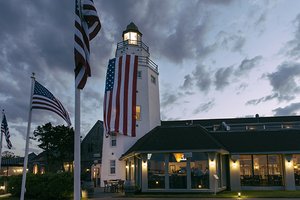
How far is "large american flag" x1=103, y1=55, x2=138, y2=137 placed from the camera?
18641mm

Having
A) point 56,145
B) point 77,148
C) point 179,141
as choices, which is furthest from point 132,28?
point 77,148

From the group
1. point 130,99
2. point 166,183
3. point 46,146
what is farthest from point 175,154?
point 46,146

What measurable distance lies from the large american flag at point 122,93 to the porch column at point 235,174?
10245 millimetres

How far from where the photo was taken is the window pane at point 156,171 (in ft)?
76.2

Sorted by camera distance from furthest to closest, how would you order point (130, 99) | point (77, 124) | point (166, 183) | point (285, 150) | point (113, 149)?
point (113, 149) → point (285, 150) → point (166, 183) → point (130, 99) → point (77, 124)

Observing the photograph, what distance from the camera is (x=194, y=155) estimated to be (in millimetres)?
23000

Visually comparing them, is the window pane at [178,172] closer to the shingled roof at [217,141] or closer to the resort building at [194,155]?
the resort building at [194,155]

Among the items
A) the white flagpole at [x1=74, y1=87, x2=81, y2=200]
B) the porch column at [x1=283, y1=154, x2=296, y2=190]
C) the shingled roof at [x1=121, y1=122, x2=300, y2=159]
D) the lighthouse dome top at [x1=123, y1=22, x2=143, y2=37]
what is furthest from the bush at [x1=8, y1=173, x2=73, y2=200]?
the lighthouse dome top at [x1=123, y1=22, x2=143, y2=37]

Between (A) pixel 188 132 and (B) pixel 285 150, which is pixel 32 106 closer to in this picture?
(A) pixel 188 132

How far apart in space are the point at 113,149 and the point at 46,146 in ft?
65.4

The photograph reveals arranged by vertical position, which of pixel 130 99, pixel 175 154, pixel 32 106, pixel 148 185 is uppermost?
pixel 130 99

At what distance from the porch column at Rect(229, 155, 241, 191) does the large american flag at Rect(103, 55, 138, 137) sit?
10245 millimetres

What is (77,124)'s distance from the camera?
772cm

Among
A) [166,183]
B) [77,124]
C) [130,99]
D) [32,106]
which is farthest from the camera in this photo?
[166,183]
